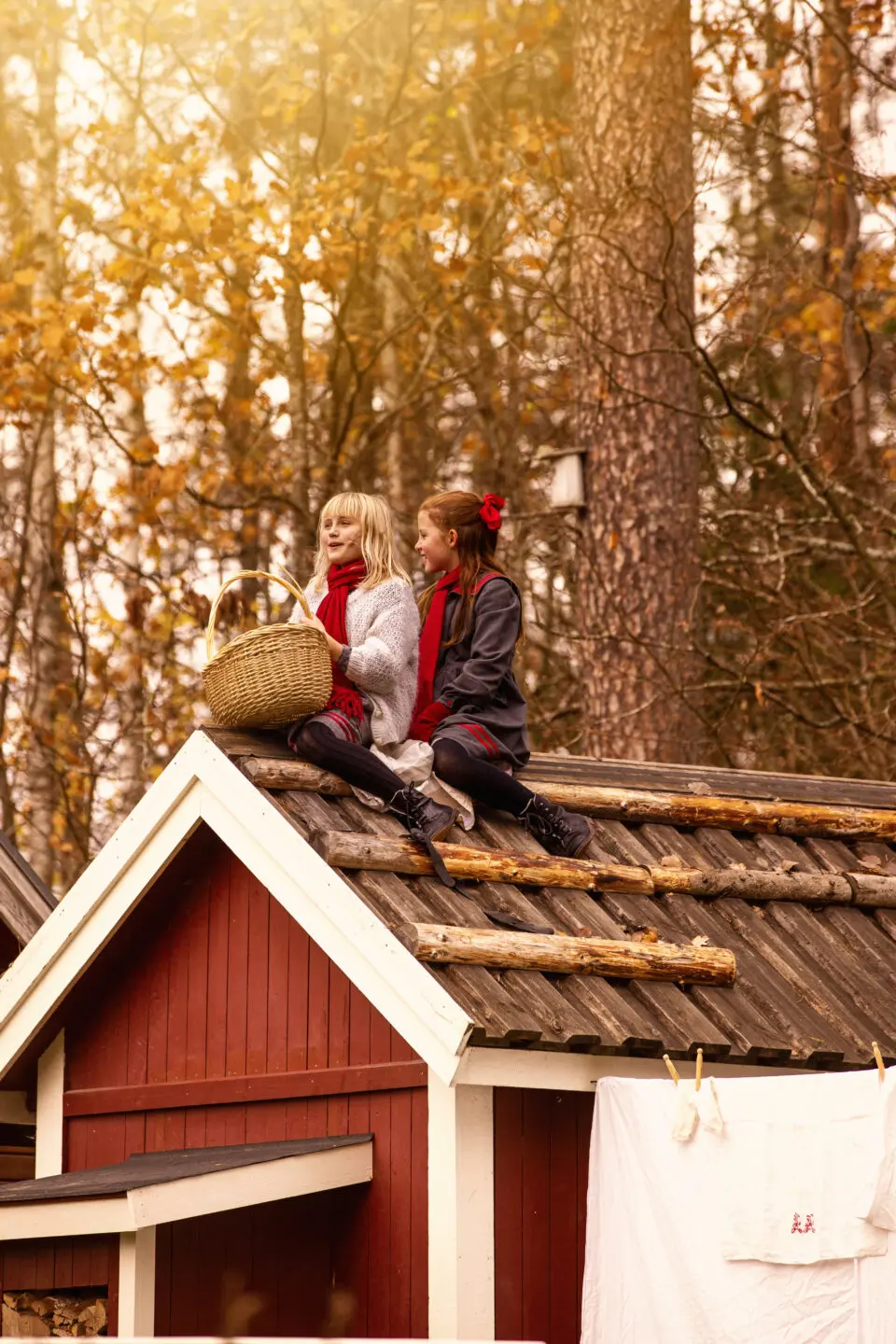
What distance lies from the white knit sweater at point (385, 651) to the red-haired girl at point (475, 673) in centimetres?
19

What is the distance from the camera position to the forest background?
13.5 metres

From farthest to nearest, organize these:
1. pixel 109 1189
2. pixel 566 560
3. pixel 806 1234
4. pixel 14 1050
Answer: pixel 566 560 → pixel 14 1050 → pixel 109 1189 → pixel 806 1234

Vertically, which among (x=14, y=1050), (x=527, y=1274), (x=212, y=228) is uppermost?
(x=212, y=228)

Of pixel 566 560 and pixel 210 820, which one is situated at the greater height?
pixel 566 560

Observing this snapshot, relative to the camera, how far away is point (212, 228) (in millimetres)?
18328

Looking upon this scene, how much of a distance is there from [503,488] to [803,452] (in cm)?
767

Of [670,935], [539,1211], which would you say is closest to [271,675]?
[670,935]

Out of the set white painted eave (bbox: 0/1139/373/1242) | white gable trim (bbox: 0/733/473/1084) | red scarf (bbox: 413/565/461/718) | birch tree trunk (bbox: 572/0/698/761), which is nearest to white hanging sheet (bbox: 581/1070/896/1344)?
white gable trim (bbox: 0/733/473/1084)

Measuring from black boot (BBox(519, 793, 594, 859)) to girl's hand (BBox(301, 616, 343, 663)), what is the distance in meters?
1.08

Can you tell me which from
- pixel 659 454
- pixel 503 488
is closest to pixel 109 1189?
pixel 659 454

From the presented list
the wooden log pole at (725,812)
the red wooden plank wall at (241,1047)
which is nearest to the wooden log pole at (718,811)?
the wooden log pole at (725,812)

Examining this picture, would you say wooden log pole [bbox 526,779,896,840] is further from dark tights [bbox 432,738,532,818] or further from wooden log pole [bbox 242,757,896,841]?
dark tights [bbox 432,738,532,818]

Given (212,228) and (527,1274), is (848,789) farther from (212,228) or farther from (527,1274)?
(212,228)

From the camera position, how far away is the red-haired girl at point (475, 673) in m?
8.30
